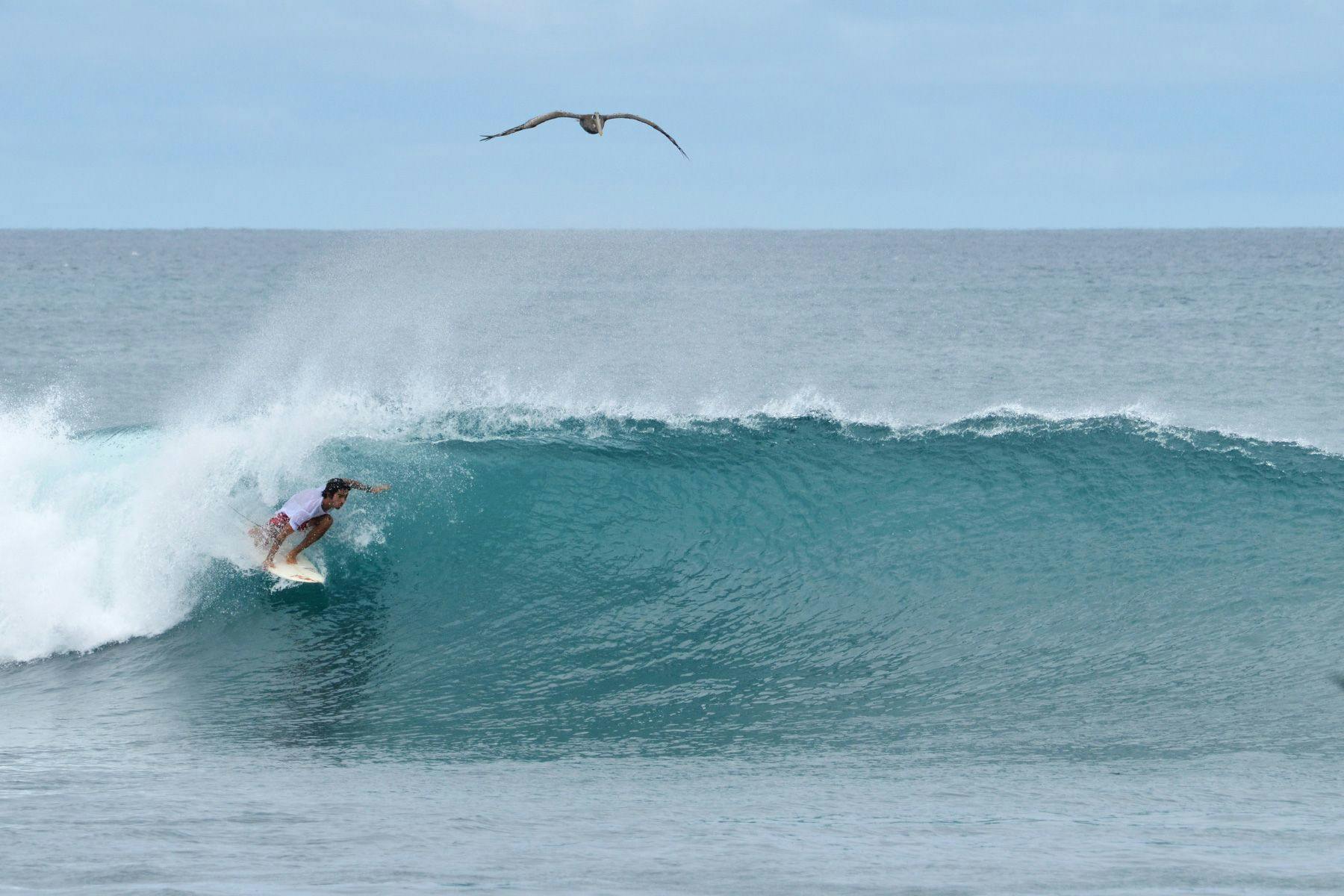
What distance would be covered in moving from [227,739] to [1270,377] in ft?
82.0

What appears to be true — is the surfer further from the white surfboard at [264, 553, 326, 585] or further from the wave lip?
the wave lip

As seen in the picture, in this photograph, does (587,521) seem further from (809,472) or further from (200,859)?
(200,859)

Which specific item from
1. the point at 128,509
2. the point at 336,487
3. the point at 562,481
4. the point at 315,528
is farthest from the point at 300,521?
the point at 562,481

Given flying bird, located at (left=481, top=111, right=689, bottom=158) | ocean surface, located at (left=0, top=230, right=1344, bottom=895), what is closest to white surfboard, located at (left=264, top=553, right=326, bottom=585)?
ocean surface, located at (left=0, top=230, right=1344, bottom=895)

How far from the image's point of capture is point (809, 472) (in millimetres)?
13641

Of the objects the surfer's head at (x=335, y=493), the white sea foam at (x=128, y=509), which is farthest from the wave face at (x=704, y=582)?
the surfer's head at (x=335, y=493)

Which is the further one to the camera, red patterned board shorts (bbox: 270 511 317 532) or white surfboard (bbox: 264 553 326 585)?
white surfboard (bbox: 264 553 326 585)

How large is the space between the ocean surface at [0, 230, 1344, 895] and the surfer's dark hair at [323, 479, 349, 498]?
117 cm

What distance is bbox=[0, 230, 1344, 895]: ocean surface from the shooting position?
20.0 feet

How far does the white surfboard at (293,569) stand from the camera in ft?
35.5

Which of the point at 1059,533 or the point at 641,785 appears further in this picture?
the point at 1059,533

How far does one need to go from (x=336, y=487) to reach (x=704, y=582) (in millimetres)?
3453

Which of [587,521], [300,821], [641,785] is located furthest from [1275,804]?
[587,521]

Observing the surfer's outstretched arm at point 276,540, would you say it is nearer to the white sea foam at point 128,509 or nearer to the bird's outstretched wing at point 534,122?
the white sea foam at point 128,509
